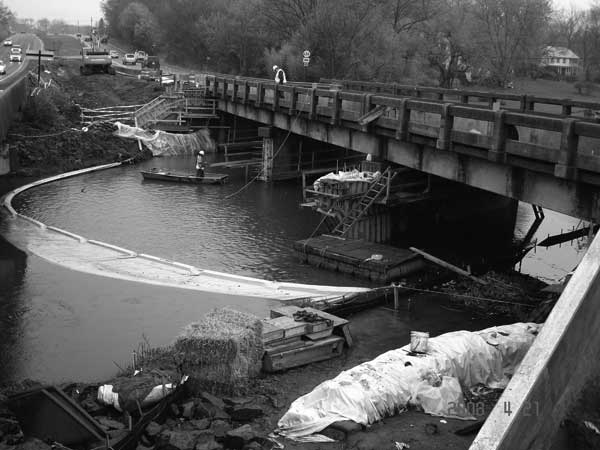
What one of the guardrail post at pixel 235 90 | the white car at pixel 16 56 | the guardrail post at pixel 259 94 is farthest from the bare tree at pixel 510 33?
the white car at pixel 16 56

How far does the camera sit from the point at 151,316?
19438 millimetres

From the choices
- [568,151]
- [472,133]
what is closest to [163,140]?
[472,133]

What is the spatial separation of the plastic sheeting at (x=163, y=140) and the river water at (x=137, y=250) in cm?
521

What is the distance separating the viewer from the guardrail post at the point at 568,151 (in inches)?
698

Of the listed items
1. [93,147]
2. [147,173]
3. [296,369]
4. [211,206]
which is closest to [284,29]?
[93,147]

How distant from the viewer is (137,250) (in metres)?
27.0

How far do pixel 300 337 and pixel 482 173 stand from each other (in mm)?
9121

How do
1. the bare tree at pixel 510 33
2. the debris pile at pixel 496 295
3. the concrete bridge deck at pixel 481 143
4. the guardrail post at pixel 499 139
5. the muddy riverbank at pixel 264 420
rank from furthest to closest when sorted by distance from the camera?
the bare tree at pixel 510 33
the debris pile at pixel 496 295
the guardrail post at pixel 499 139
the concrete bridge deck at pixel 481 143
the muddy riverbank at pixel 264 420

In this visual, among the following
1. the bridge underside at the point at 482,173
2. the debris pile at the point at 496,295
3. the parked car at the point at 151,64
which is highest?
the parked car at the point at 151,64

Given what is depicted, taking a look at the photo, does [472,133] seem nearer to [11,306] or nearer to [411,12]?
[11,306]

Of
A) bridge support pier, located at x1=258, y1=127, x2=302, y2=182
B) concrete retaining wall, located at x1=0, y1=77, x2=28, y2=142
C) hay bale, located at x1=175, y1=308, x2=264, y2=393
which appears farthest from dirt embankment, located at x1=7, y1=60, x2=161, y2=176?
hay bale, located at x1=175, y1=308, x2=264, y2=393

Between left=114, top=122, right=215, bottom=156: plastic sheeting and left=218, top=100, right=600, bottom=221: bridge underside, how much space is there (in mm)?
20701

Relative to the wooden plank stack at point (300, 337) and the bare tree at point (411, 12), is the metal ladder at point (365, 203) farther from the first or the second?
the bare tree at point (411, 12)

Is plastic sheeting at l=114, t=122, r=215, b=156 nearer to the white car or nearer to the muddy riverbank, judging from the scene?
the white car
